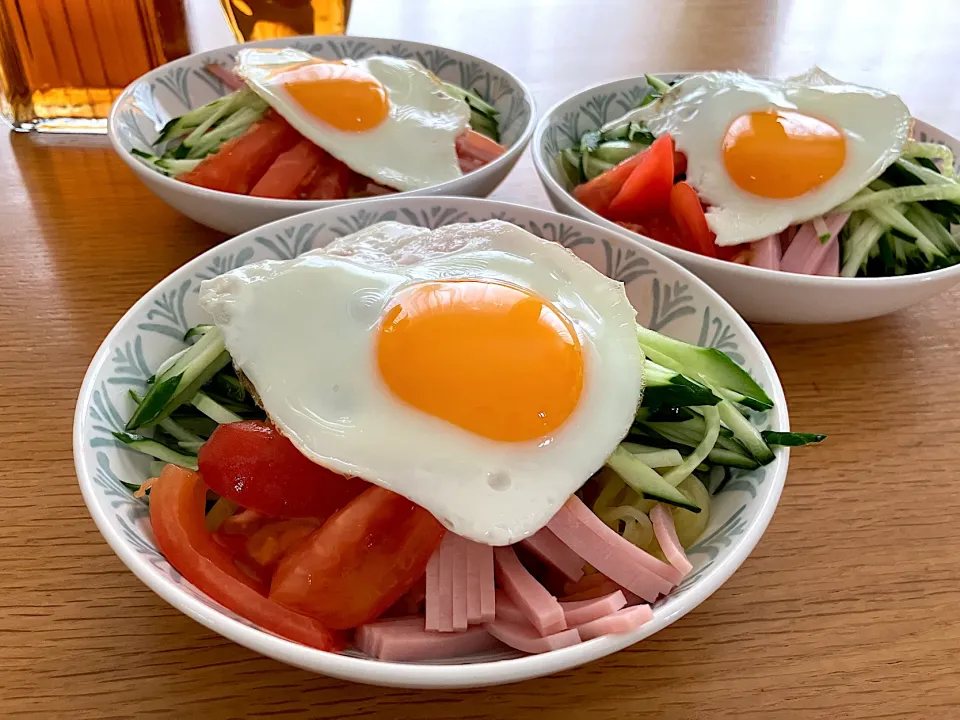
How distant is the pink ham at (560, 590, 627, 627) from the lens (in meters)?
1.06

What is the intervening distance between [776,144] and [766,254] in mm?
287

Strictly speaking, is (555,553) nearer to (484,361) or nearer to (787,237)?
(484,361)

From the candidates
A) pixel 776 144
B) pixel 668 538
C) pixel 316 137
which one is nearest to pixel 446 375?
pixel 668 538

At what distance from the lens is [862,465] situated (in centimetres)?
154

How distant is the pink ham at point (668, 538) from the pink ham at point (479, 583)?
26 centimetres

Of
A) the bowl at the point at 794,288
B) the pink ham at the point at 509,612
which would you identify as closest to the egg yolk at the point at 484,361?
the pink ham at the point at 509,612

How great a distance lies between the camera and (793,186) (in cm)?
184

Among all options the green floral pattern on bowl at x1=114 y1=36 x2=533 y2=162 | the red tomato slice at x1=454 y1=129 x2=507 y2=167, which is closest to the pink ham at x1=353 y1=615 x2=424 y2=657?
the red tomato slice at x1=454 y1=129 x2=507 y2=167

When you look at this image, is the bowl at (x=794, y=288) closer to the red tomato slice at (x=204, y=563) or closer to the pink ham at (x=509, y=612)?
the pink ham at (x=509, y=612)

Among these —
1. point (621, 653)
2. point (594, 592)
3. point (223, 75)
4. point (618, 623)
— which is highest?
point (223, 75)

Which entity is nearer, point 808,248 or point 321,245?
point 321,245

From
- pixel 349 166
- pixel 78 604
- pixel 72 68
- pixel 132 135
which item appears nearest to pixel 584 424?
pixel 78 604

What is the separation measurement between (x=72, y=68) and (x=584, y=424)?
6.99ft

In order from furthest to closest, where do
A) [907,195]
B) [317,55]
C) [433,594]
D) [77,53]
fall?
[317,55] → [77,53] → [907,195] → [433,594]
